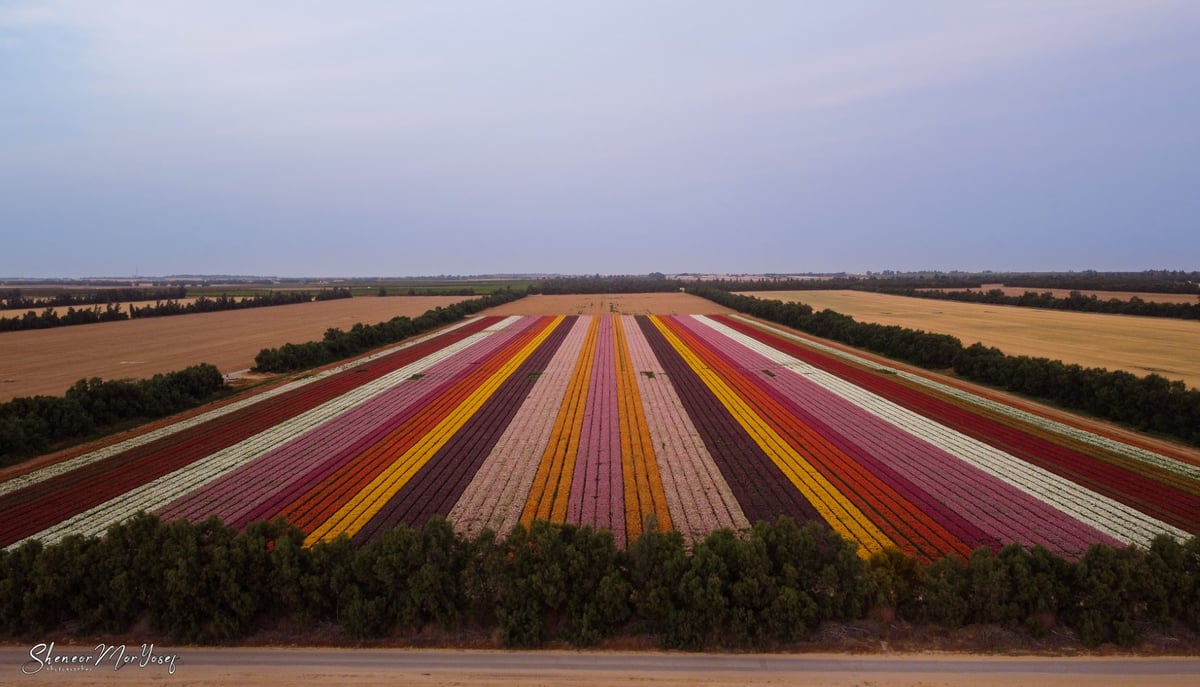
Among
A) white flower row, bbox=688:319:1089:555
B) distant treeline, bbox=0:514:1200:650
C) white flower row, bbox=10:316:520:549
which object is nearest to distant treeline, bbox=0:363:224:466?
white flower row, bbox=10:316:520:549

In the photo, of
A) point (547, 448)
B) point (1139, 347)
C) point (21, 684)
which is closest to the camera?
point (21, 684)

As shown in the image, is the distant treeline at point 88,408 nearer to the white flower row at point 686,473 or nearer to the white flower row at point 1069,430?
the white flower row at point 686,473

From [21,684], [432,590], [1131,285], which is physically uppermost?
[1131,285]

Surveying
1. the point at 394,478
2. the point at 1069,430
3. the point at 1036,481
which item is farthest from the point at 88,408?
the point at 1069,430

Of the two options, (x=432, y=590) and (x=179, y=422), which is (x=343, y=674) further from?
(x=179, y=422)

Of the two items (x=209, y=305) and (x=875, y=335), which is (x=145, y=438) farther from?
(x=209, y=305)

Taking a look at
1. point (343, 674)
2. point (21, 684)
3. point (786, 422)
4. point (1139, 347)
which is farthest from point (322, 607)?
point (1139, 347)

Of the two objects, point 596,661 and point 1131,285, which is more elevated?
point 1131,285
